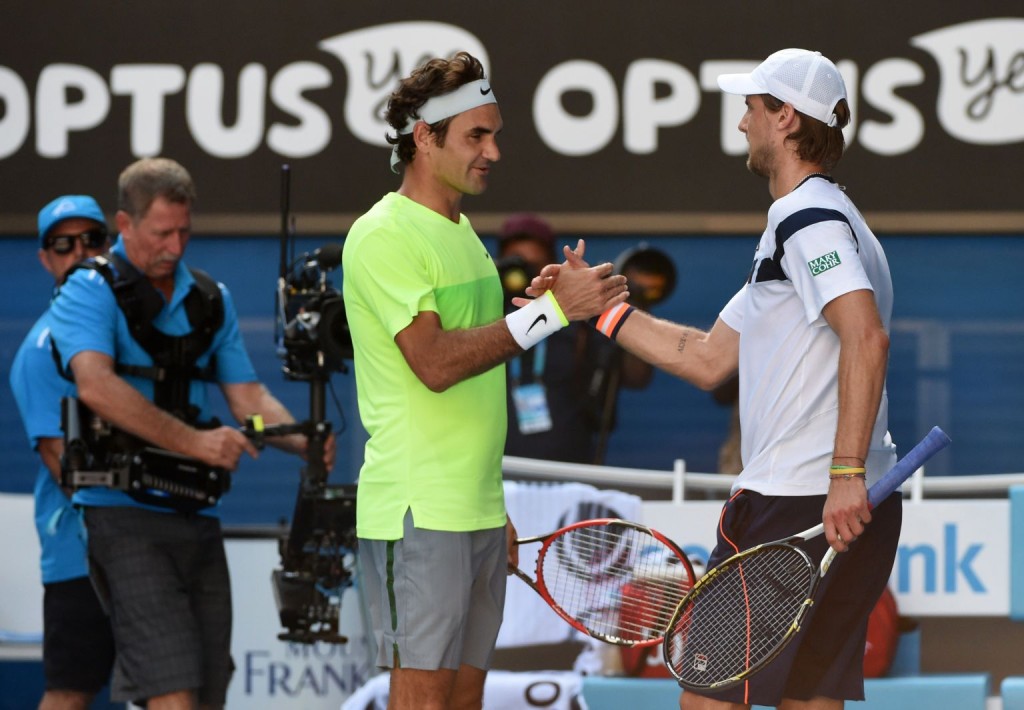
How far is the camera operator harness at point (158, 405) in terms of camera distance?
4.46 meters

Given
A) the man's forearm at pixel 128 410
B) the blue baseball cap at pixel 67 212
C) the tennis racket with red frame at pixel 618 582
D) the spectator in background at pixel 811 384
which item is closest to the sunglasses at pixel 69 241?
the blue baseball cap at pixel 67 212

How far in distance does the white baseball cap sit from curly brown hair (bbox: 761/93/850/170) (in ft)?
0.05

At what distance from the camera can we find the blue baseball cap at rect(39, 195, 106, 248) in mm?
5344

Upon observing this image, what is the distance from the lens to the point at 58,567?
5.02 m

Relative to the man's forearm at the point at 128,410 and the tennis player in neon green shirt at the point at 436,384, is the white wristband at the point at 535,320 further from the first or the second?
the man's forearm at the point at 128,410

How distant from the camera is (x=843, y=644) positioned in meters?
3.55

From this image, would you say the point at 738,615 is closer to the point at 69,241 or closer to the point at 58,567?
the point at 58,567

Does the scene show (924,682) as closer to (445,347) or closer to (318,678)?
(318,678)

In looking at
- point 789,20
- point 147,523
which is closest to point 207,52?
point 789,20

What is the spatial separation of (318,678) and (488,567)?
2235mm

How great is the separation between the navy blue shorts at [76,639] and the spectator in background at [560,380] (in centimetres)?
174

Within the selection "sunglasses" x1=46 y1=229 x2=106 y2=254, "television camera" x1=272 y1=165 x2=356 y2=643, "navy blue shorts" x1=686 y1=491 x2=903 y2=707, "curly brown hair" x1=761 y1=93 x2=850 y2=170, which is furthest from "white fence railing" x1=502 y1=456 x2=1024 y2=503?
"curly brown hair" x1=761 y1=93 x2=850 y2=170

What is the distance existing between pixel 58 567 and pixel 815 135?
8.80 feet

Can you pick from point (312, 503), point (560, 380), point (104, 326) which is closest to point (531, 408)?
point (560, 380)
